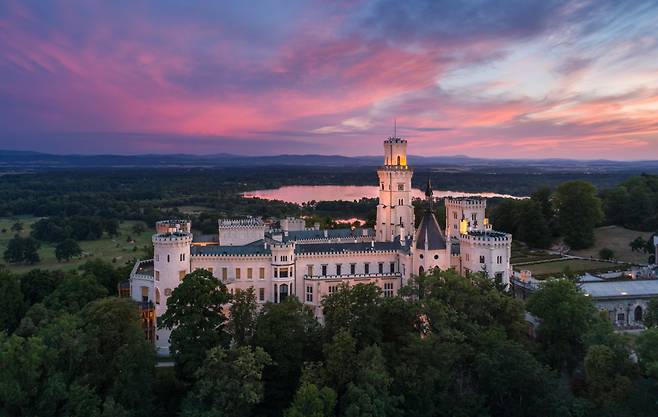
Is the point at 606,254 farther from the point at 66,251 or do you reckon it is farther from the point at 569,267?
the point at 66,251

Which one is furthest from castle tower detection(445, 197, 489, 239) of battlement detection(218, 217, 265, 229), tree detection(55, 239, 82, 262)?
tree detection(55, 239, 82, 262)

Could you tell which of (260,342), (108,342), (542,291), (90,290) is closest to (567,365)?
(542,291)

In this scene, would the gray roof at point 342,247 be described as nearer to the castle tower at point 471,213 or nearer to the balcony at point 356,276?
the balcony at point 356,276

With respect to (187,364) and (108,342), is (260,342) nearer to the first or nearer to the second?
(187,364)

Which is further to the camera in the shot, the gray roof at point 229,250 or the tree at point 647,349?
the gray roof at point 229,250

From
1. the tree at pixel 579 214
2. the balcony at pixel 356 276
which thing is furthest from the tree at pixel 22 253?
the tree at pixel 579 214

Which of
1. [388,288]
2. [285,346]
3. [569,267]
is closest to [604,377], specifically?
[285,346]
